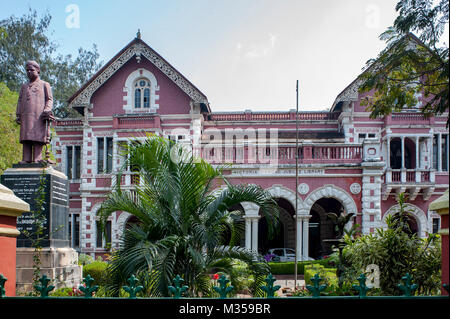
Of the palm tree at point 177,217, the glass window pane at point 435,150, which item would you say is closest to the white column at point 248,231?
the glass window pane at point 435,150

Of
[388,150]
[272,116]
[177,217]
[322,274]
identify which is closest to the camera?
[177,217]

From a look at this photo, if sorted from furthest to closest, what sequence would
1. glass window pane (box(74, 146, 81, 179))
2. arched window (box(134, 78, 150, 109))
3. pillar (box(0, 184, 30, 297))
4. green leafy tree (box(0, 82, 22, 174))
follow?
glass window pane (box(74, 146, 81, 179)) → arched window (box(134, 78, 150, 109)) → green leafy tree (box(0, 82, 22, 174)) → pillar (box(0, 184, 30, 297))

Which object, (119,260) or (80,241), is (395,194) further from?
(119,260)

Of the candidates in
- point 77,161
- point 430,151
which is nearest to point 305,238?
point 430,151

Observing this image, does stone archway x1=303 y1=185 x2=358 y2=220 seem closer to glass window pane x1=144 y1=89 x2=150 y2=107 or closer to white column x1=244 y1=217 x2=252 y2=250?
white column x1=244 y1=217 x2=252 y2=250

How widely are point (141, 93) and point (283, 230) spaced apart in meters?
11.6

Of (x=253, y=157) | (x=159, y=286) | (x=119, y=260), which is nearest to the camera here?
(x=159, y=286)

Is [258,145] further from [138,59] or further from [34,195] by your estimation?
[34,195]

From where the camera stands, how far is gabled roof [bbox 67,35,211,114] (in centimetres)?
2277

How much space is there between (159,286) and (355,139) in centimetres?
1958

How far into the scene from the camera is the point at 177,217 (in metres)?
6.31

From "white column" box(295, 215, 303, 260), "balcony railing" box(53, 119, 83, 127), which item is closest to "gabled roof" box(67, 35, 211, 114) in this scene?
"balcony railing" box(53, 119, 83, 127)

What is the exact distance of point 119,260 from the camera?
18.9ft
